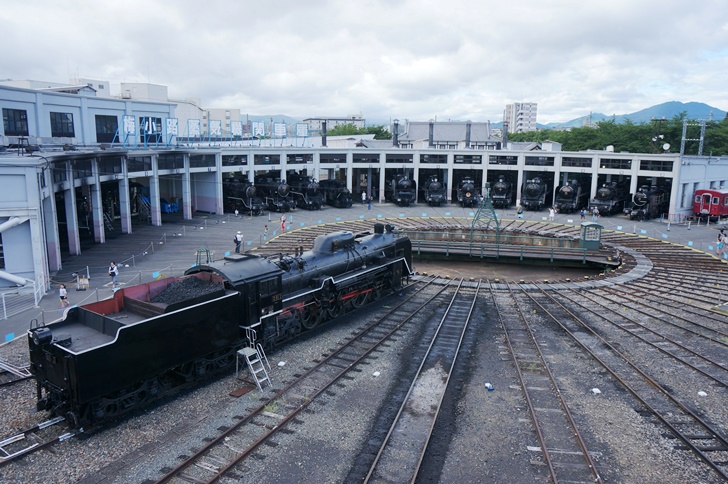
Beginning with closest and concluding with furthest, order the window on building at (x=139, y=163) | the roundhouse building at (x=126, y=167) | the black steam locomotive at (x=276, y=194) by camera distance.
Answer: the roundhouse building at (x=126, y=167), the window on building at (x=139, y=163), the black steam locomotive at (x=276, y=194)

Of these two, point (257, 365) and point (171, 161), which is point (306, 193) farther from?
point (257, 365)

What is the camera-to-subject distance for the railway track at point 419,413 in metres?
10.1

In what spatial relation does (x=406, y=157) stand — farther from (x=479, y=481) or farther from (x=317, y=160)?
(x=479, y=481)

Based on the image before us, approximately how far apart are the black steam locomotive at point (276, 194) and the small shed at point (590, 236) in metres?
27.1

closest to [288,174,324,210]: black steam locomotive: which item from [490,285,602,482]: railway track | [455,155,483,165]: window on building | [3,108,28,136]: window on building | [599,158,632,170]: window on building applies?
[455,155,483,165]: window on building

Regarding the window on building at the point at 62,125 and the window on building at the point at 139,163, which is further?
the window on building at the point at 139,163

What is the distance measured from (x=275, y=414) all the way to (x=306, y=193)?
39.8 meters

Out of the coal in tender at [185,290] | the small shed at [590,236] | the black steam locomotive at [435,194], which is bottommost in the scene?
the small shed at [590,236]

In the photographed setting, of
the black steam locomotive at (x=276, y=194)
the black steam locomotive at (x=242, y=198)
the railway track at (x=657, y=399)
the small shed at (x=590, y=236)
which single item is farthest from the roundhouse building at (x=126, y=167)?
the railway track at (x=657, y=399)

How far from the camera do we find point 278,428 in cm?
1154

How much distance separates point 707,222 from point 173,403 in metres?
47.7

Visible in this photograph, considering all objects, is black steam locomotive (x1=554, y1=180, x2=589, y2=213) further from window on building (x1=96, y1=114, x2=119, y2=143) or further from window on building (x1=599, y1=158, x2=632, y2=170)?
window on building (x1=96, y1=114, x2=119, y2=143)

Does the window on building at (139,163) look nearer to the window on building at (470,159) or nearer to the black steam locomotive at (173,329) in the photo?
the black steam locomotive at (173,329)

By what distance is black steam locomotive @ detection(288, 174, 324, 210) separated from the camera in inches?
1976
